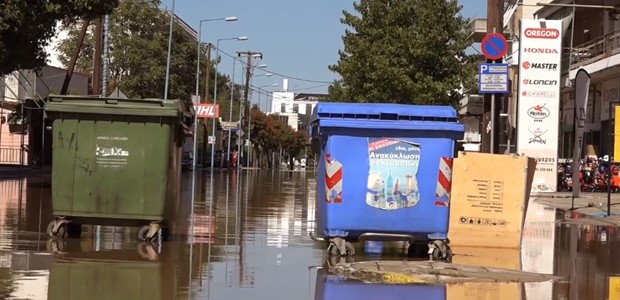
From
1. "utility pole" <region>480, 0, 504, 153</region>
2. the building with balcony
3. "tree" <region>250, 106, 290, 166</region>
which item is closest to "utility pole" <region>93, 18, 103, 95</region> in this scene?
the building with balcony

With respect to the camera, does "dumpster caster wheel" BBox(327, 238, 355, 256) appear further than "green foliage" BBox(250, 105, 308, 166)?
No

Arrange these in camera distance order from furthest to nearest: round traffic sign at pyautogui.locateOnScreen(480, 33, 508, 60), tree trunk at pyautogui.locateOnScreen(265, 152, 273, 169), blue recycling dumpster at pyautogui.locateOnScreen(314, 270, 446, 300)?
tree trunk at pyautogui.locateOnScreen(265, 152, 273, 169), round traffic sign at pyautogui.locateOnScreen(480, 33, 508, 60), blue recycling dumpster at pyautogui.locateOnScreen(314, 270, 446, 300)

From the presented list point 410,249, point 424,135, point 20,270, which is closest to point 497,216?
point 410,249

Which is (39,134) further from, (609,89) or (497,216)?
(497,216)

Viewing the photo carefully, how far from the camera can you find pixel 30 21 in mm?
25844

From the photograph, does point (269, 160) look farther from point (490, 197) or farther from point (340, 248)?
point (340, 248)

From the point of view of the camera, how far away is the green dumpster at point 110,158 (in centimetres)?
1370

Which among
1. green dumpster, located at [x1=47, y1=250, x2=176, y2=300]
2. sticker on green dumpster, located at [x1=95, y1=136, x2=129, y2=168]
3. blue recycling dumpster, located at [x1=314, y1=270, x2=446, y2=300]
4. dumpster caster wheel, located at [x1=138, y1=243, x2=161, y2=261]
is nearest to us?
green dumpster, located at [x1=47, y1=250, x2=176, y2=300]

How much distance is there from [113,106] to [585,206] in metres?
16.8

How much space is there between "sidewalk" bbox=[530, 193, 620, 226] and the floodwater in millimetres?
2773

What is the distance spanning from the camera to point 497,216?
14.7 m

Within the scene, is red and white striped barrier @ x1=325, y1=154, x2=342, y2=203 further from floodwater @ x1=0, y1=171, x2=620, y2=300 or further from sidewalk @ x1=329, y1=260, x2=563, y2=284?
sidewalk @ x1=329, y1=260, x2=563, y2=284

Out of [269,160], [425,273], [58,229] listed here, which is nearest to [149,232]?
[58,229]

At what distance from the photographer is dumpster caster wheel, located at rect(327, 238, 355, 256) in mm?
12859
